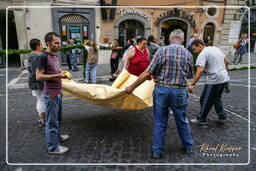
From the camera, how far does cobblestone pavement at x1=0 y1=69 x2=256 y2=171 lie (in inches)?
112

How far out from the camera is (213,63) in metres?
3.63

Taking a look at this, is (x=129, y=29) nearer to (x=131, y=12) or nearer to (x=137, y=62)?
(x=131, y=12)

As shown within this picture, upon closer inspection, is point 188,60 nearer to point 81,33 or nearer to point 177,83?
point 177,83

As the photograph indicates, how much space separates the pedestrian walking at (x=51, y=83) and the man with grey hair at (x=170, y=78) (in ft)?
3.80

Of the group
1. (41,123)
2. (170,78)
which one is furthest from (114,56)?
(170,78)

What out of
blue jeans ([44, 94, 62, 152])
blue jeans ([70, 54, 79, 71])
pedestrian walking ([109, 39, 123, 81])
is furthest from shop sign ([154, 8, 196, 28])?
blue jeans ([44, 94, 62, 152])

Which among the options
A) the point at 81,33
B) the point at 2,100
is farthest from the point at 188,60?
the point at 81,33

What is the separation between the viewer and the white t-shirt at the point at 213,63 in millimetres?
3566

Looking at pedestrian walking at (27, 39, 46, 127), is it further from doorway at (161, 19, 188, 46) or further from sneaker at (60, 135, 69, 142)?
doorway at (161, 19, 188, 46)

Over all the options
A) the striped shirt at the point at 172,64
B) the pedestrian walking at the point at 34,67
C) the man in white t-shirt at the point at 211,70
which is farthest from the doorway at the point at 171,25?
the striped shirt at the point at 172,64

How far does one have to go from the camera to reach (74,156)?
9.74 feet

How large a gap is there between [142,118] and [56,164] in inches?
85.3

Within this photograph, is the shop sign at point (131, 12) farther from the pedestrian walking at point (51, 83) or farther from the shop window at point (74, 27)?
the pedestrian walking at point (51, 83)

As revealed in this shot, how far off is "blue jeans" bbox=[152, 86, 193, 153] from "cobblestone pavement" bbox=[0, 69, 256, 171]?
0.28 metres
